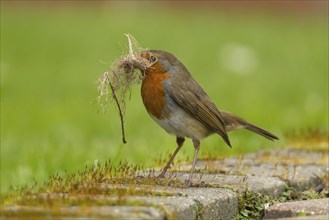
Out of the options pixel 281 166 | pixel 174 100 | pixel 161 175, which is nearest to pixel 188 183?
pixel 161 175

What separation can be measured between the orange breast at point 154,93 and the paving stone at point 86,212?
1.25m

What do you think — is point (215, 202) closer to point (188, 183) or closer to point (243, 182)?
point (188, 183)

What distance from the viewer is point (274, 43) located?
18.9 meters

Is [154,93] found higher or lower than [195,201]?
higher

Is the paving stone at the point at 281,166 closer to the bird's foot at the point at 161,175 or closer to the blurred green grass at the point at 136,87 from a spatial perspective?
the blurred green grass at the point at 136,87

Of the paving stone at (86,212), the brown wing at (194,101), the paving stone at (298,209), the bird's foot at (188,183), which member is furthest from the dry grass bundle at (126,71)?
the paving stone at (86,212)

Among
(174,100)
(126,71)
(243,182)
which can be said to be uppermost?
(126,71)

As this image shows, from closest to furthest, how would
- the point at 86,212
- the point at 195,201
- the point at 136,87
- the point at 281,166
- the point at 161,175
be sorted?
the point at 86,212, the point at 195,201, the point at 161,175, the point at 281,166, the point at 136,87

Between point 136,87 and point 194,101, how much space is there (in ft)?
27.4

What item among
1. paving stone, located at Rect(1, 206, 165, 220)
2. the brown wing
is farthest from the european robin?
paving stone, located at Rect(1, 206, 165, 220)

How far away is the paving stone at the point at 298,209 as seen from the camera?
4.07m

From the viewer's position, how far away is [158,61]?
16.0ft

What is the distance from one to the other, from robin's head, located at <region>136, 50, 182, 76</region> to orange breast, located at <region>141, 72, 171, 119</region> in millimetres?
25

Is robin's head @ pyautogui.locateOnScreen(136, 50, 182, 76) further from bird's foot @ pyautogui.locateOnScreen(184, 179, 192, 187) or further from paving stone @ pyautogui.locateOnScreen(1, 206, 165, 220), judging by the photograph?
paving stone @ pyautogui.locateOnScreen(1, 206, 165, 220)
